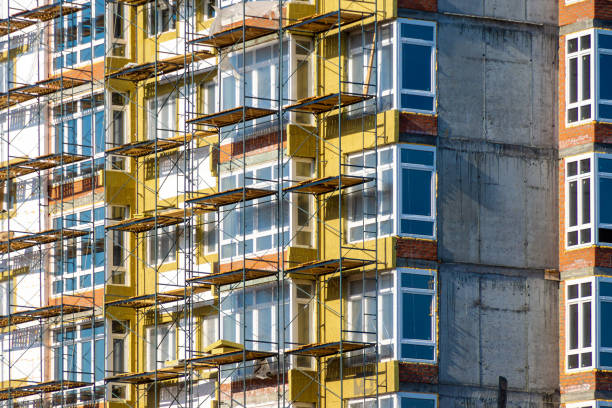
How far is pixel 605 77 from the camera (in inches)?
2125

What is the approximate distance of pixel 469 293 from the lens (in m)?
52.9

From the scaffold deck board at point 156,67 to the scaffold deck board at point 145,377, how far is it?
9.13m

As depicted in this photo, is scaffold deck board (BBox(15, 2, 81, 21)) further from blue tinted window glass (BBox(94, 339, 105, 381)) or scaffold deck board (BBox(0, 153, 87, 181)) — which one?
blue tinted window glass (BBox(94, 339, 105, 381))

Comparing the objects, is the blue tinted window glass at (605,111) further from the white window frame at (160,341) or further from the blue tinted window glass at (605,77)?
the white window frame at (160,341)

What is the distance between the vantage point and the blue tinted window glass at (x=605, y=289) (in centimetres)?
5275

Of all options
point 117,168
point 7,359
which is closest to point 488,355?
point 117,168

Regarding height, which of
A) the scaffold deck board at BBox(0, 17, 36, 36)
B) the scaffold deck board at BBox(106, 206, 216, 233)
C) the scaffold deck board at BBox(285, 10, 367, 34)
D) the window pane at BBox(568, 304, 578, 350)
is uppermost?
the scaffold deck board at BBox(0, 17, 36, 36)

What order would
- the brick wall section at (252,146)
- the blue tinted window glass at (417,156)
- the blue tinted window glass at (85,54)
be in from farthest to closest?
1. the blue tinted window glass at (85,54)
2. the brick wall section at (252,146)
3. the blue tinted window glass at (417,156)

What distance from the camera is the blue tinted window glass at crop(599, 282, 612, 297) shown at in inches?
2077

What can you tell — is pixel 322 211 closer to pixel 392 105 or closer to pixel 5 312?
pixel 392 105

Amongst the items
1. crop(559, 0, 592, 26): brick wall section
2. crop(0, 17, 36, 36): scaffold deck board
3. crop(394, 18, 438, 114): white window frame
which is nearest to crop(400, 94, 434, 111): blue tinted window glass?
crop(394, 18, 438, 114): white window frame

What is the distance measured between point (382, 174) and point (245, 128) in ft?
17.9

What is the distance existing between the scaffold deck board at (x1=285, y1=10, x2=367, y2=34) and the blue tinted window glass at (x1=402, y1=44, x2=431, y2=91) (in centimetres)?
164

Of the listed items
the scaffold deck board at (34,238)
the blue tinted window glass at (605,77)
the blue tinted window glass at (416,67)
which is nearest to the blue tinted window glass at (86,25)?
the scaffold deck board at (34,238)
